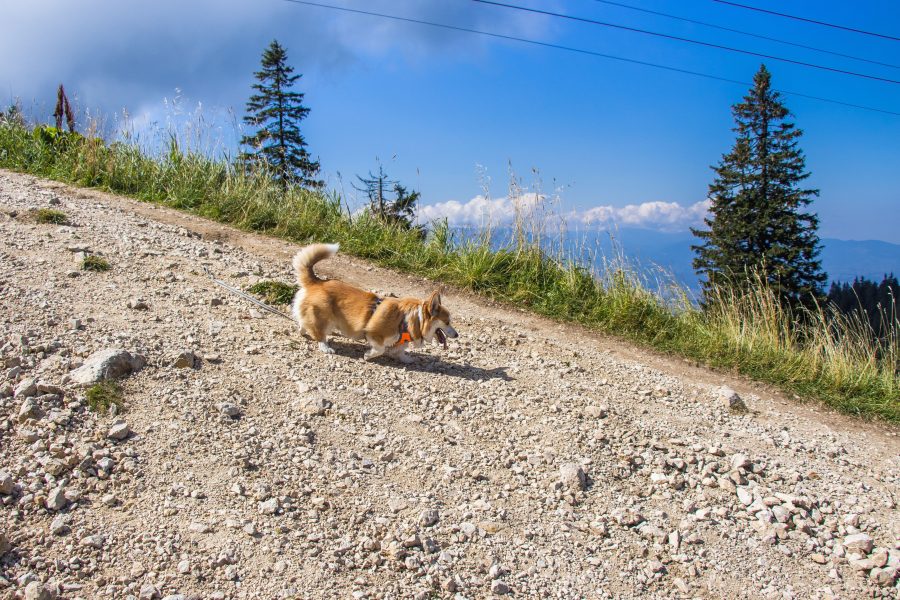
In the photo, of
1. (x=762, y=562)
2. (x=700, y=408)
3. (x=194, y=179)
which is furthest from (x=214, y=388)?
(x=194, y=179)

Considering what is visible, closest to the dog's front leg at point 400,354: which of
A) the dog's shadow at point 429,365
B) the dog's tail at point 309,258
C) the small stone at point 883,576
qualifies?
the dog's shadow at point 429,365

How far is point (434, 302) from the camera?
5684 millimetres

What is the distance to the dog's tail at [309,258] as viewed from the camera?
5770 mm

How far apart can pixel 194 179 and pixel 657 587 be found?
10.1 metres

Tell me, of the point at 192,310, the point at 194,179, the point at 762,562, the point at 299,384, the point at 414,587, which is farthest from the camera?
the point at 194,179

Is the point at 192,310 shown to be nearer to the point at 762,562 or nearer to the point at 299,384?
the point at 299,384

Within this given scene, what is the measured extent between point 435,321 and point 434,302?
0.76ft

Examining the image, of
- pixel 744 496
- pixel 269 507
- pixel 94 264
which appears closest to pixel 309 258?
pixel 94 264

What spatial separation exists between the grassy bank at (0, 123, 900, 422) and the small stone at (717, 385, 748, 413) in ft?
3.90

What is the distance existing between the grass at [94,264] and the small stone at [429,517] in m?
4.74

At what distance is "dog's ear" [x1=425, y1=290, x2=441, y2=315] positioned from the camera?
222 inches

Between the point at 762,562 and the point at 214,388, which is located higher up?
the point at 214,388

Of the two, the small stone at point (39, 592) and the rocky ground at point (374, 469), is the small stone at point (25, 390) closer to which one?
the rocky ground at point (374, 469)

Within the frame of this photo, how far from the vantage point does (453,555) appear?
11.9ft
